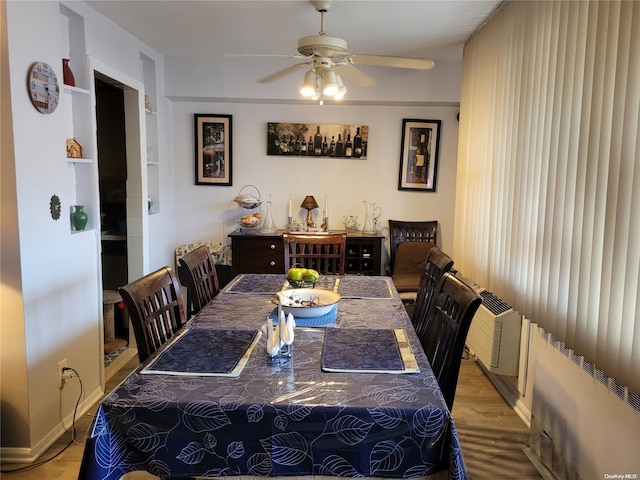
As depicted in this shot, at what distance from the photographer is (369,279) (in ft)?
9.26

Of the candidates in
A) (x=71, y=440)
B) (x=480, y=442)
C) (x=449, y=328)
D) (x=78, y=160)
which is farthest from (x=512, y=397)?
(x=78, y=160)

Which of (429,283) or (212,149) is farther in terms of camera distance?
(212,149)

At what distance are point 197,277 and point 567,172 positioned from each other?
1.80 metres

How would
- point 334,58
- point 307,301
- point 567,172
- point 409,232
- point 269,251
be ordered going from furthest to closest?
point 409,232, point 269,251, point 334,58, point 307,301, point 567,172

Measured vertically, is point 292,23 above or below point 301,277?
above

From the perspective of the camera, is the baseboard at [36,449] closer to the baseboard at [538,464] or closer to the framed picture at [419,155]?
the baseboard at [538,464]

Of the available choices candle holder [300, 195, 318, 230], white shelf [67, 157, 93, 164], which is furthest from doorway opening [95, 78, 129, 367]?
candle holder [300, 195, 318, 230]

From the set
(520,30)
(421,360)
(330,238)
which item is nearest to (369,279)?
(330,238)

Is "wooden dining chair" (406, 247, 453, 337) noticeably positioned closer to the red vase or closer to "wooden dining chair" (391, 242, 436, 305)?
"wooden dining chair" (391, 242, 436, 305)

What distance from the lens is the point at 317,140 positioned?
4434 mm

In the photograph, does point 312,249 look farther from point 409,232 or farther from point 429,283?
point 409,232

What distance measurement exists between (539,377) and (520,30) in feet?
6.10

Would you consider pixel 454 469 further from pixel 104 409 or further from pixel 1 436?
pixel 1 436

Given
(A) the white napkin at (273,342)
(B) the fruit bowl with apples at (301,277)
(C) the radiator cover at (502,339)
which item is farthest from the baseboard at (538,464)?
(A) the white napkin at (273,342)
